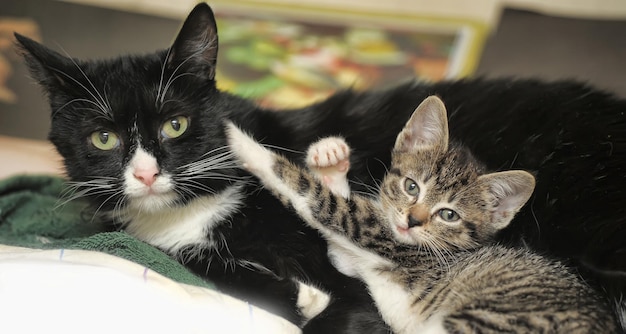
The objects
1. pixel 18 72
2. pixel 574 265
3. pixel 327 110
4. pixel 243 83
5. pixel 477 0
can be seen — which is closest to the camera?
pixel 574 265

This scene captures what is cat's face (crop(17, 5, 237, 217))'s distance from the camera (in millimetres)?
1318

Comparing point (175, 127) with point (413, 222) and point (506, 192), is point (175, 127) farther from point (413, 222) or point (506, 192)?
point (506, 192)

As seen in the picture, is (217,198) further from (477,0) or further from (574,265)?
(477,0)

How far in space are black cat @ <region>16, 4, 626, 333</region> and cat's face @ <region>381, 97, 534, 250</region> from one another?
0.35 ft

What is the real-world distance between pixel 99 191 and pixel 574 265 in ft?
3.79

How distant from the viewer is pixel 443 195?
141 centimetres

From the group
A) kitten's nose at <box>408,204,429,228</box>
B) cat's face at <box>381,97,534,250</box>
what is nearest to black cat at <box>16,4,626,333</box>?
cat's face at <box>381,97,534,250</box>

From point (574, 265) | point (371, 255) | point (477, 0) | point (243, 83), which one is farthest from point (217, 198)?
point (477, 0)

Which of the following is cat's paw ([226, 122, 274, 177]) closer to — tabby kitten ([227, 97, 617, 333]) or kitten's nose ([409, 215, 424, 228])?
tabby kitten ([227, 97, 617, 333])

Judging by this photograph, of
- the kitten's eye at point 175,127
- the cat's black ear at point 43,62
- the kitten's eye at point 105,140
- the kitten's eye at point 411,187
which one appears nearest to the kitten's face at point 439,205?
the kitten's eye at point 411,187

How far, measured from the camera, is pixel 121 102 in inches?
52.7

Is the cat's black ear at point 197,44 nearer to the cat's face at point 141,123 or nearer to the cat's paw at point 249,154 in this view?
the cat's face at point 141,123

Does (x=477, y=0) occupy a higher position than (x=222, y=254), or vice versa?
(x=477, y=0)

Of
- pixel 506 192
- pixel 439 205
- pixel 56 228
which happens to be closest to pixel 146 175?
pixel 56 228
